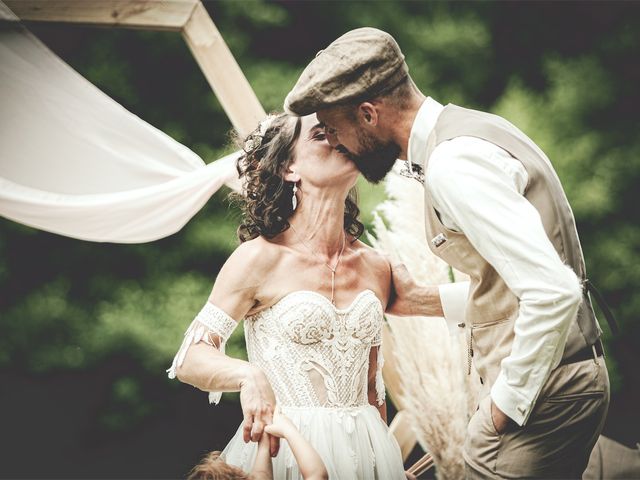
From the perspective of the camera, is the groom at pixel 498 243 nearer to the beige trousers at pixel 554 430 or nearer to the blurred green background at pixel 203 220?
the beige trousers at pixel 554 430

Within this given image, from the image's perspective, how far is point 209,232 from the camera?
4.06 meters

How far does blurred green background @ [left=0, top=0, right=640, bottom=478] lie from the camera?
388cm

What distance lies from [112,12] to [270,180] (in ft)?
3.56

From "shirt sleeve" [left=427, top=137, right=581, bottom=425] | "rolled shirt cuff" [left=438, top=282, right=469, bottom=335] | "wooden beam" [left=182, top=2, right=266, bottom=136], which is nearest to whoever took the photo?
"shirt sleeve" [left=427, top=137, right=581, bottom=425]

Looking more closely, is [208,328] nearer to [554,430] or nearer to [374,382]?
[374,382]

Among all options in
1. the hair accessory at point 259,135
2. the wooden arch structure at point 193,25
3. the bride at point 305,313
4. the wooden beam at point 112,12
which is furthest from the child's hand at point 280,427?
the wooden beam at point 112,12

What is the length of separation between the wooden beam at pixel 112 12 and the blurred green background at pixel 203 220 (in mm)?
1152

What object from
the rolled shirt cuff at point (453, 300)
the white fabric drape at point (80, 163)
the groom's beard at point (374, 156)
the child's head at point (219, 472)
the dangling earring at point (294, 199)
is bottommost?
the child's head at point (219, 472)

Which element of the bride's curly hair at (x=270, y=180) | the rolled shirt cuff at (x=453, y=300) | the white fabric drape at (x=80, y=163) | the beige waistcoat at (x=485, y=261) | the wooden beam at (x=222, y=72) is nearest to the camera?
the beige waistcoat at (x=485, y=261)

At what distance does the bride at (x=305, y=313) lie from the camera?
2.02 meters

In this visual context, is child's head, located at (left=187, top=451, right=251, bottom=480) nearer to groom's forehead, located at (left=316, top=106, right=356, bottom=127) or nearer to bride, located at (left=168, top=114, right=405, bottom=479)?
bride, located at (left=168, top=114, right=405, bottom=479)

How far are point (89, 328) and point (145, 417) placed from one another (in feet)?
1.79

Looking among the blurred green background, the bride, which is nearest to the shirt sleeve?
the bride

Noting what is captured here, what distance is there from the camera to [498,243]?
4.83 ft
